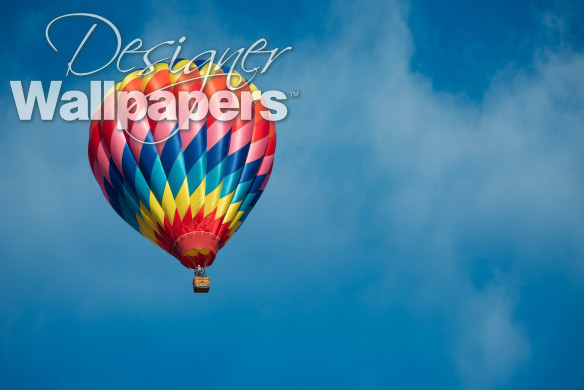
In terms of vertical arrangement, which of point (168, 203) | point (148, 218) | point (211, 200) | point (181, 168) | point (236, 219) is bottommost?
point (148, 218)

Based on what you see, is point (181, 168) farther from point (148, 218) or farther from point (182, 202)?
point (148, 218)

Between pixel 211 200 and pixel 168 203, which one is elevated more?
pixel 211 200

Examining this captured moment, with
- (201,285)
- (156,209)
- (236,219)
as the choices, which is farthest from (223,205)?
(201,285)

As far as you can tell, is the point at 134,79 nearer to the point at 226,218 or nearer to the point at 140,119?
the point at 140,119

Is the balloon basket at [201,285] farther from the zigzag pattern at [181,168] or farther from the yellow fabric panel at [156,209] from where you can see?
the yellow fabric panel at [156,209]

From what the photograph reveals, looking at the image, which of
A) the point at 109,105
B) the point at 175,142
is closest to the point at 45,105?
the point at 109,105

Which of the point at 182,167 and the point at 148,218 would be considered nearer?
the point at 182,167
